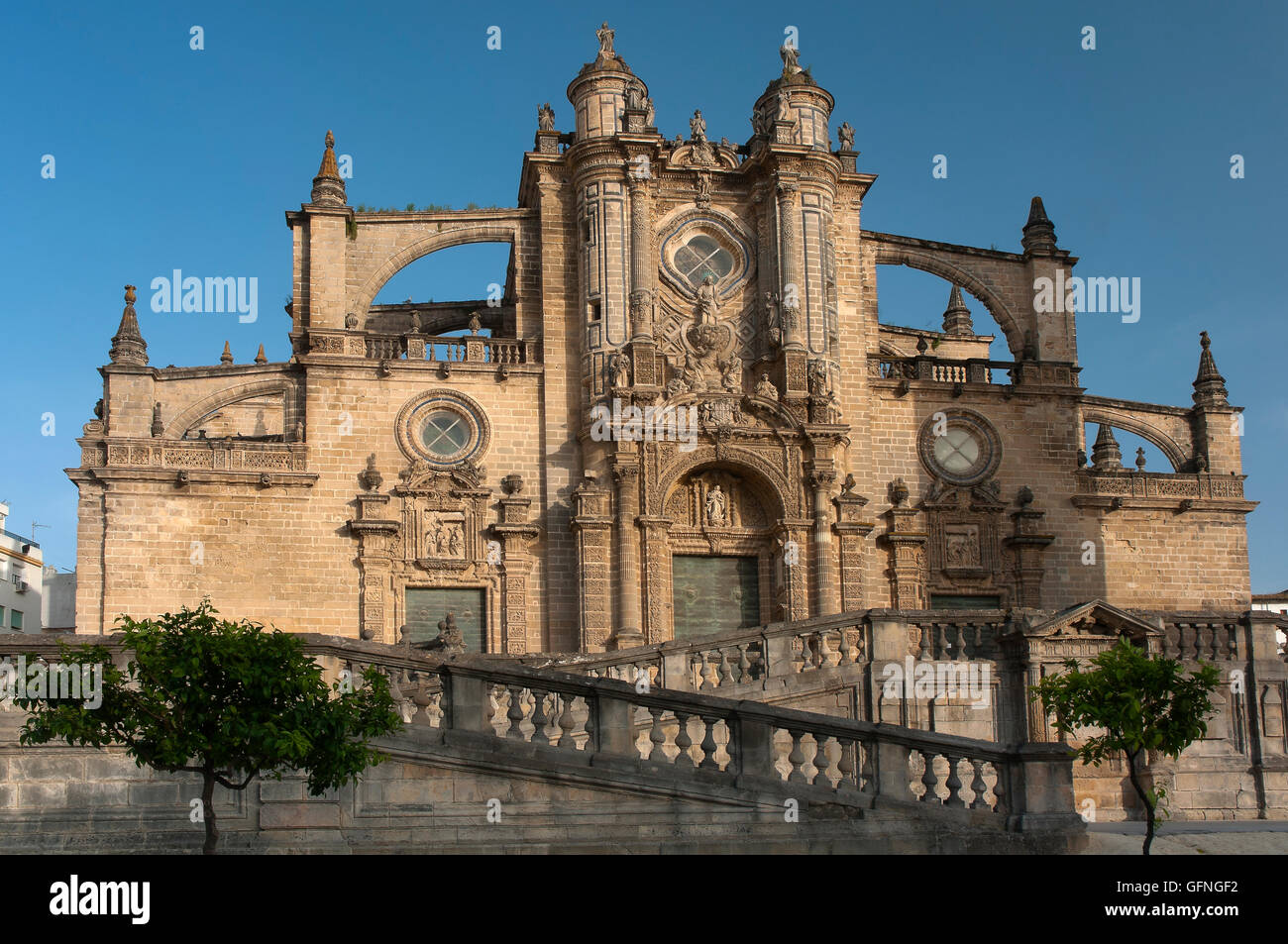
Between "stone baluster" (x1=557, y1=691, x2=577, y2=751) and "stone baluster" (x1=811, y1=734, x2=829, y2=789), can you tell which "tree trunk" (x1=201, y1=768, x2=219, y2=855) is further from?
"stone baluster" (x1=811, y1=734, x2=829, y2=789)

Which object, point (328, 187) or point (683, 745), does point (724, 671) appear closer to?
point (683, 745)

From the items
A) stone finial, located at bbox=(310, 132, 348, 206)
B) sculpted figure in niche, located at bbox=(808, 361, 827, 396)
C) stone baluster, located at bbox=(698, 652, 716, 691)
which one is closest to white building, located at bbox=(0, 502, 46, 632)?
stone finial, located at bbox=(310, 132, 348, 206)

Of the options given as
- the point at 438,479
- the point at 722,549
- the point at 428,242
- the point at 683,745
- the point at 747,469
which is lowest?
the point at 683,745

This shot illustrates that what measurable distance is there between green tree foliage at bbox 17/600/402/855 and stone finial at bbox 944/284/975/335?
120 feet

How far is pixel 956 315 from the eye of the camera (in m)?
46.2

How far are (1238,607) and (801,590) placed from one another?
33.1ft

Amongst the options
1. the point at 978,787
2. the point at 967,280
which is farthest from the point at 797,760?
the point at 967,280

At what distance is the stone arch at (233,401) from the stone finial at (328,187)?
3.69m

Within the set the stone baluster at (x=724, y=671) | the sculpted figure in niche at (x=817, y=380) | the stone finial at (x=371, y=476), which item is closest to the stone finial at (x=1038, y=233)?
the sculpted figure in niche at (x=817, y=380)

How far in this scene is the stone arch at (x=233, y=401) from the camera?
94.3 ft

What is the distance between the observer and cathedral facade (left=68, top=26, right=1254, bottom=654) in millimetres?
27984

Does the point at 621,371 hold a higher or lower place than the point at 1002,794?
higher

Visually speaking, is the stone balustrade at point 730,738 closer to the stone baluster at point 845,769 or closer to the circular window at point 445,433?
the stone baluster at point 845,769

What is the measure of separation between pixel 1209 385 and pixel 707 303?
38.7ft
